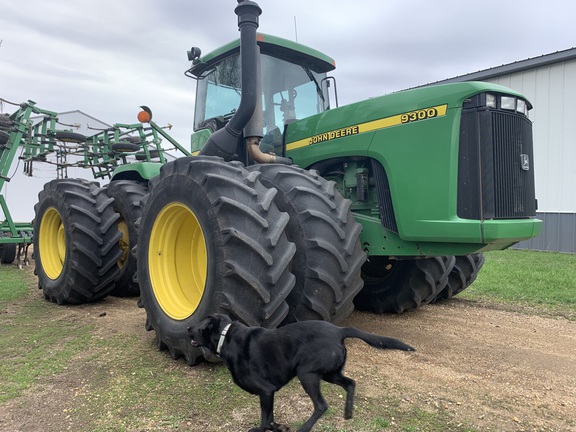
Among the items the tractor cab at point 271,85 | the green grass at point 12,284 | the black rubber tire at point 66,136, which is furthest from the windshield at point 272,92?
the black rubber tire at point 66,136

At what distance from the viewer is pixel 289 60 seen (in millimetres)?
4969

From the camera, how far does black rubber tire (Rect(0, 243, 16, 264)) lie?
9.69m

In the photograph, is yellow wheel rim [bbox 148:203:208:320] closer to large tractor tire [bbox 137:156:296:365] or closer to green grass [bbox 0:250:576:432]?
large tractor tire [bbox 137:156:296:365]

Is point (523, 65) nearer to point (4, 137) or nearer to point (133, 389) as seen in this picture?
point (4, 137)

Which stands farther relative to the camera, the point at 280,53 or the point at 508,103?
the point at 280,53

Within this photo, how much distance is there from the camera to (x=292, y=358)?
8.33ft

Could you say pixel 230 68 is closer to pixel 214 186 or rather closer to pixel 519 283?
pixel 214 186

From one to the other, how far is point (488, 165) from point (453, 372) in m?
1.47

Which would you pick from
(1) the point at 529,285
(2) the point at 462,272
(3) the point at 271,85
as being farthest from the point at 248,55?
(1) the point at 529,285

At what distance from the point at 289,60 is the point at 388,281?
2.49 meters

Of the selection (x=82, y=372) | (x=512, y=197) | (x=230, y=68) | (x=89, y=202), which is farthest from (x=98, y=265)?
(x=512, y=197)

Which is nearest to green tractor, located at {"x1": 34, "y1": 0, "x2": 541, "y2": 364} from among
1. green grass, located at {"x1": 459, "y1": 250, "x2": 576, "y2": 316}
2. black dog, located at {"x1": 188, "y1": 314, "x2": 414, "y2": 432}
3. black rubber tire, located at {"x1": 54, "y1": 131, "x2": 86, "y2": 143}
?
black dog, located at {"x1": 188, "y1": 314, "x2": 414, "y2": 432}

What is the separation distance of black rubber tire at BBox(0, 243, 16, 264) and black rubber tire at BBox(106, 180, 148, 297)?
482 centimetres

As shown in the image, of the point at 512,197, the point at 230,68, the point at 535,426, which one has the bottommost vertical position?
the point at 535,426
